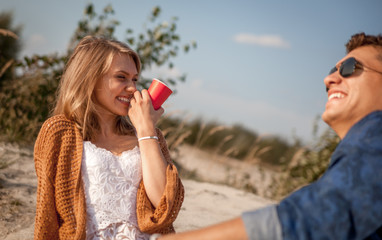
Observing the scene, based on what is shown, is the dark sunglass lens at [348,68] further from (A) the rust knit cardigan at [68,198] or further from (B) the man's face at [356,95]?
(A) the rust knit cardigan at [68,198]

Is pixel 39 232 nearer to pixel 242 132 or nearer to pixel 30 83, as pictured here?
pixel 30 83

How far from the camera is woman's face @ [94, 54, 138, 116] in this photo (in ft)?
8.34

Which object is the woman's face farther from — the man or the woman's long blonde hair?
the man

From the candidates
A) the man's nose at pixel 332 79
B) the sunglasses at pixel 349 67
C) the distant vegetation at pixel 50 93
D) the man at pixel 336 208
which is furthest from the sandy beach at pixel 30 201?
the sunglasses at pixel 349 67

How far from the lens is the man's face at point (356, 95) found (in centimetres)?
163

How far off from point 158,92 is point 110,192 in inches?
29.2

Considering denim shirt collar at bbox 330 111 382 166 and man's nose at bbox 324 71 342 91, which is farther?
man's nose at bbox 324 71 342 91

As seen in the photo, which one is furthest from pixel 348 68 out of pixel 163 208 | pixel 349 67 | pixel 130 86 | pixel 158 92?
pixel 130 86

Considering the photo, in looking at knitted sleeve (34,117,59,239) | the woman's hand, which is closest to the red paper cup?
the woman's hand

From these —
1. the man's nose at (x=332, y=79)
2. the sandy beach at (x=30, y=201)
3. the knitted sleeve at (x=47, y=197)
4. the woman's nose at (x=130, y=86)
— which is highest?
the man's nose at (x=332, y=79)

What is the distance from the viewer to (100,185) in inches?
91.0

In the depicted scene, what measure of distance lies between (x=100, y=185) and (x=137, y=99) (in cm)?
62

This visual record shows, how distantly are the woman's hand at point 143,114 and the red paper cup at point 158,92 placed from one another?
0.14ft

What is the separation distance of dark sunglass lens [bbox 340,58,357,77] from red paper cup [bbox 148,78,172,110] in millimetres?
1161
